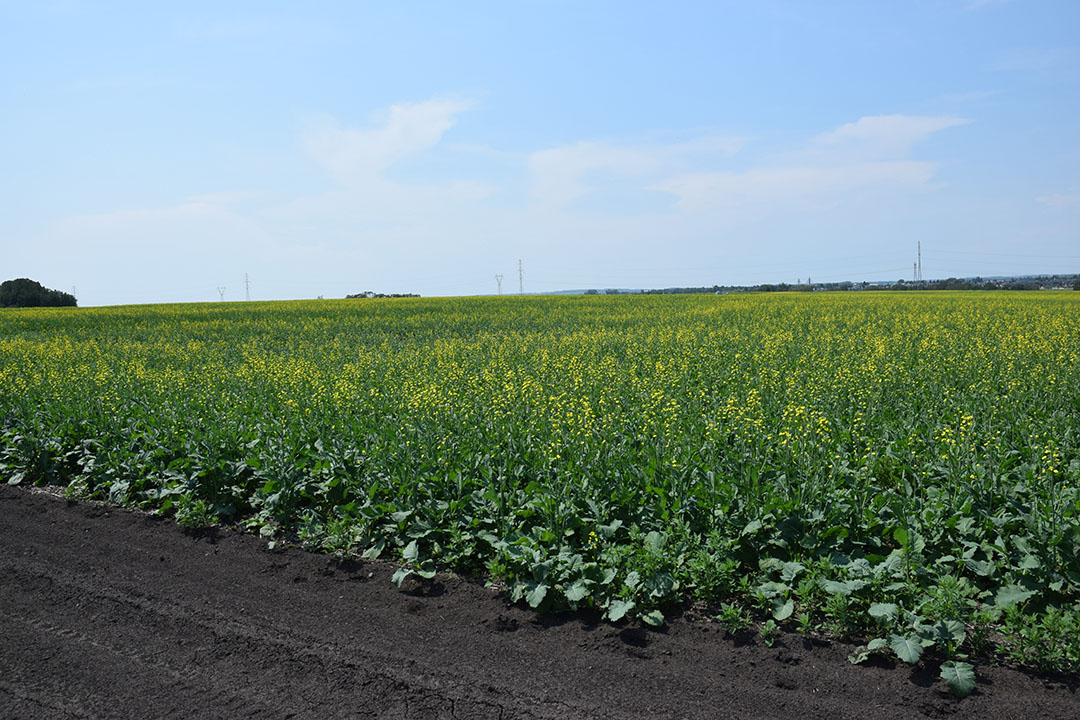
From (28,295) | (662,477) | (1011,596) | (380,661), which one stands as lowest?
(380,661)

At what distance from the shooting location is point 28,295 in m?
64.1

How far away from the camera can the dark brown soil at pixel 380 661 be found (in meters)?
4.11

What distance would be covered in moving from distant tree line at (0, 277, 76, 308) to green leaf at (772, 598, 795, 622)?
249 feet

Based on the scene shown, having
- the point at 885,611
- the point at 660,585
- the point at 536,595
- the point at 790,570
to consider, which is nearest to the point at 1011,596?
the point at 885,611

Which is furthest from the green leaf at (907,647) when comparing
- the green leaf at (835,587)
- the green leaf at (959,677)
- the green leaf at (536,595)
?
the green leaf at (536,595)

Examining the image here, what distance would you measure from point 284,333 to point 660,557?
1025 inches

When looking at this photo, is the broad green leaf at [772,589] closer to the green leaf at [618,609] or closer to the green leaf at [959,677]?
the green leaf at [618,609]

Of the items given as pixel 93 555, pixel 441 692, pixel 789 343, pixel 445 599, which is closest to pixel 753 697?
pixel 441 692

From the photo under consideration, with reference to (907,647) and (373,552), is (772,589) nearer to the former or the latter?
(907,647)

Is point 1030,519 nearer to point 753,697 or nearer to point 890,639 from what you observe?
point 890,639

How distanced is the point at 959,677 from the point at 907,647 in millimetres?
324

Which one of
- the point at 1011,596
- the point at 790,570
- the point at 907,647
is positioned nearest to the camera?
the point at 907,647

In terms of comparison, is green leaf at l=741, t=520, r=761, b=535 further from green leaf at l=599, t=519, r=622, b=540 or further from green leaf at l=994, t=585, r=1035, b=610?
green leaf at l=994, t=585, r=1035, b=610

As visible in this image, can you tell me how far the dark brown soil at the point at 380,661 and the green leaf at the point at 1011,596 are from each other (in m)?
0.67
